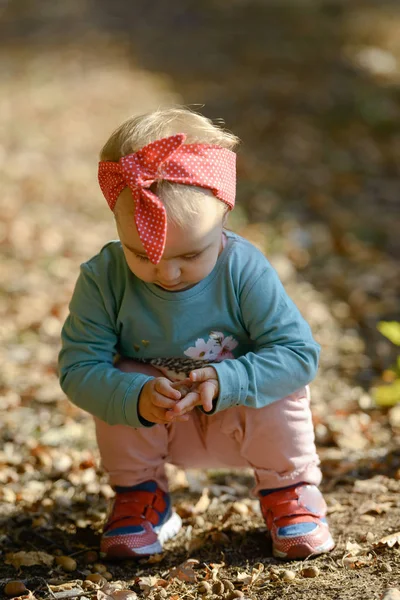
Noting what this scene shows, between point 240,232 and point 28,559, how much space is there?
358 cm

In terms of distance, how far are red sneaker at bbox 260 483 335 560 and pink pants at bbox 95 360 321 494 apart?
4 cm

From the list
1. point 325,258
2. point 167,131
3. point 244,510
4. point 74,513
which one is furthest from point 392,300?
point 167,131

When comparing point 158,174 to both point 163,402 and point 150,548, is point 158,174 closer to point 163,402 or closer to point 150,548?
point 163,402

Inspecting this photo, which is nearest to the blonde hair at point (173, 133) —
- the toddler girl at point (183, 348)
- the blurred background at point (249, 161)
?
the toddler girl at point (183, 348)

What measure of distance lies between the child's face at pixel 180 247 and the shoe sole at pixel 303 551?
2.94 ft

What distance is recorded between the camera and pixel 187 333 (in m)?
2.44

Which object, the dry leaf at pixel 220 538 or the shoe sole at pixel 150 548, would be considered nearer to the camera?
the shoe sole at pixel 150 548

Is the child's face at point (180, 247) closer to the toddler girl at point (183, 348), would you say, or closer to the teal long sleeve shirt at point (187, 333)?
the toddler girl at point (183, 348)

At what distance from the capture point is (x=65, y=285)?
5035 mm

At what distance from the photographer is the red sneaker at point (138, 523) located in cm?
258

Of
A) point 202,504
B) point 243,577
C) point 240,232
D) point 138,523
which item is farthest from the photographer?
point 240,232

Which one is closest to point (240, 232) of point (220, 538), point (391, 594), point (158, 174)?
point (220, 538)

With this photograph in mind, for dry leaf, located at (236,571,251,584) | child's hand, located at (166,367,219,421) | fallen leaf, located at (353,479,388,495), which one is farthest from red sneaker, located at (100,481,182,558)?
fallen leaf, located at (353,479,388,495)

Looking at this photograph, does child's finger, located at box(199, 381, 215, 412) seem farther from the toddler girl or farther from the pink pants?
the pink pants
